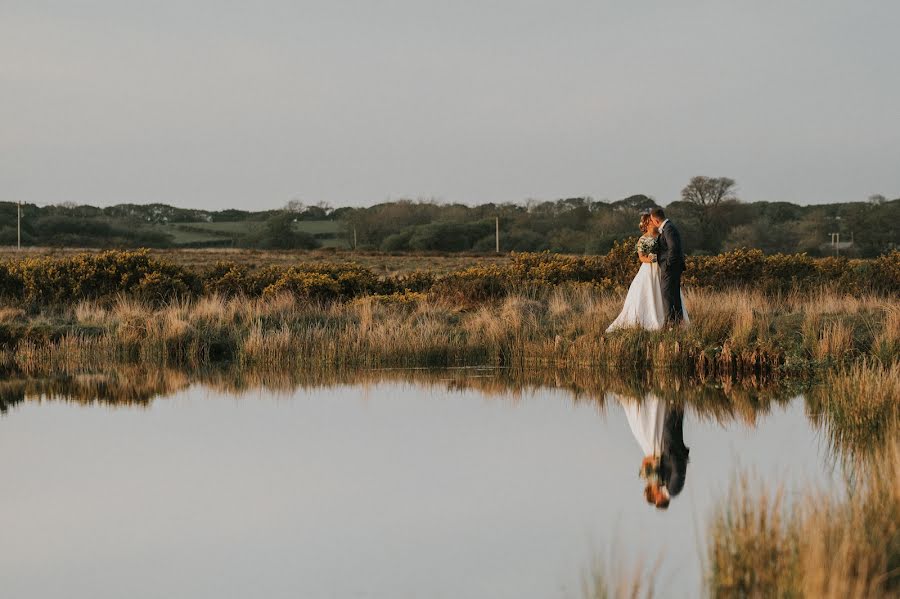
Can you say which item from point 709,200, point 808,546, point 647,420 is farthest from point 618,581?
point 709,200

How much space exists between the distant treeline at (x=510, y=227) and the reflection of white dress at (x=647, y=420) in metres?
51.1

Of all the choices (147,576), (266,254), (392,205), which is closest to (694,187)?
(392,205)

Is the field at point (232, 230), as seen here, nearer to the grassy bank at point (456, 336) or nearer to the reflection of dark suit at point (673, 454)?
the grassy bank at point (456, 336)

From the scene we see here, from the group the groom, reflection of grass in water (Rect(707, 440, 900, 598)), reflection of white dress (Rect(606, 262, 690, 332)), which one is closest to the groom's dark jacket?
the groom

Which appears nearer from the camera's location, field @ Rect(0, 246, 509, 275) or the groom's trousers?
the groom's trousers

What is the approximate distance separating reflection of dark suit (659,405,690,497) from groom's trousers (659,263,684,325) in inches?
172

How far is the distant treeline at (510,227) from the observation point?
70938mm

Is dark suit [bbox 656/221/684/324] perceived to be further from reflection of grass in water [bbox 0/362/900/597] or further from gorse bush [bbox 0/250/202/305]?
gorse bush [bbox 0/250/202/305]

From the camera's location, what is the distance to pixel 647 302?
18.1 meters

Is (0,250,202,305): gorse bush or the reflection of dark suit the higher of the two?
(0,250,202,305): gorse bush

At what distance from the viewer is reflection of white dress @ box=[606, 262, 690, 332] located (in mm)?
18000

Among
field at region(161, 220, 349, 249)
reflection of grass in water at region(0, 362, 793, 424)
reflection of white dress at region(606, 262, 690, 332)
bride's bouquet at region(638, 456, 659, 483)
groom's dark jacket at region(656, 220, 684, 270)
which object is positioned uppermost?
field at region(161, 220, 349, 249)

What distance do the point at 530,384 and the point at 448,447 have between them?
460 centimetres

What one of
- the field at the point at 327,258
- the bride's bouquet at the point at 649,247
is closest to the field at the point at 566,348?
the bride's bouquet at the point at 649,247
